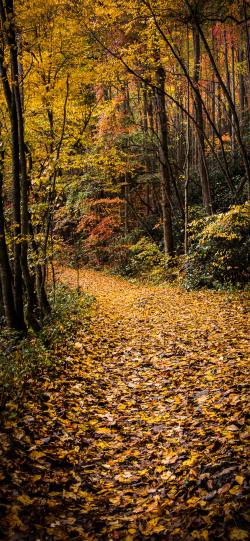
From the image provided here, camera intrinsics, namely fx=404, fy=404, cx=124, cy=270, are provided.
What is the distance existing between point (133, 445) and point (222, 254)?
877cm

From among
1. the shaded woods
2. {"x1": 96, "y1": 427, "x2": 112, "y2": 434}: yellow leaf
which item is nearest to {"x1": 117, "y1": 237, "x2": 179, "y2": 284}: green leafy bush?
the shaded woods

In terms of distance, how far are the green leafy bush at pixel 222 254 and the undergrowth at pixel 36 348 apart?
408 centimetres

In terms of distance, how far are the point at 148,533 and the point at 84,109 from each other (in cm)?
976

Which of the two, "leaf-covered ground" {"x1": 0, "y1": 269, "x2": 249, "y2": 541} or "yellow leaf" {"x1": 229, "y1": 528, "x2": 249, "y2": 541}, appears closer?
"yellow leaf" {"x1": 229, "y1": 528, "x2": 249, "y2": 541}

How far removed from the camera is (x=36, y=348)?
21.9 ft

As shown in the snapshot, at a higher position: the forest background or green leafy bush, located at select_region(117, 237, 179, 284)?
the forest background

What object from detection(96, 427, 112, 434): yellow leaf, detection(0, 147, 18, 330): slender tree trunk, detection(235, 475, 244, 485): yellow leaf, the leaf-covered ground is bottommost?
detection(96, 427, 112, 434): yellow leaf

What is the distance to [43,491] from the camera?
11.2 ft

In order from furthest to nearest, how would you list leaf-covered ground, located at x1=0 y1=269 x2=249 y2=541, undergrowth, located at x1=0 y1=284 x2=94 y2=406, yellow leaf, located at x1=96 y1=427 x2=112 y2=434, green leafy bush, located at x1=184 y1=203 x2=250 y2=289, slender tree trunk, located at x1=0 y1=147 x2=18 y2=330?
green leafy bush, located at x1=184 y1=203 x2=250 y2=289 < slender tree trunk, located at x1=0 y1=147 x2=18 y2=330 < undergrowth, located at x1=0 y1=284 x2=94 y2=406 < yellow leaf, located at x1=96 y1=427 x2=112 y2=434 < leaf-covered ground, located at x1=0 y1=269 x2=249 y2=541

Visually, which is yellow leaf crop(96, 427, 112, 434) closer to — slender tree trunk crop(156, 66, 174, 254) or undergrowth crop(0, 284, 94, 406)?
undergrowth crop(0, 284, 94, 406)

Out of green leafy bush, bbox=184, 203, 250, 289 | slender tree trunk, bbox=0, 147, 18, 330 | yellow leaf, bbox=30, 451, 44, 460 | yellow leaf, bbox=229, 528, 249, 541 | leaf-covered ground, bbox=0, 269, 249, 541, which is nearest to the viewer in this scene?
yellow leaf, bbox=229, 528, 249, 541

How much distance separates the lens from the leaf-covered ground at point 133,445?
3006mm

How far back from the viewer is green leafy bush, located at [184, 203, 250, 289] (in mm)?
10914

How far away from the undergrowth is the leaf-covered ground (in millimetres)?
172
